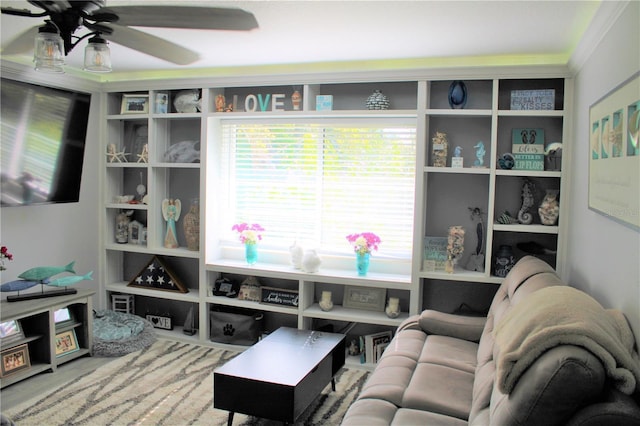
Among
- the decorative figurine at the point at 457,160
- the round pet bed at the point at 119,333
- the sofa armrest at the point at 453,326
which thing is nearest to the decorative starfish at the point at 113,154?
the round pet bed at the point at 119,333

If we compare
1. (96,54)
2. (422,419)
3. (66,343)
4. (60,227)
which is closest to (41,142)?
(60,227)

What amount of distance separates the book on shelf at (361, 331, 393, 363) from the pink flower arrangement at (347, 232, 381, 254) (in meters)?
0.67

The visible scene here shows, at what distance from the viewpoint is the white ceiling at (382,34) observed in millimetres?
2658

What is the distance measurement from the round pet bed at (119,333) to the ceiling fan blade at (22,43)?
7.62 ft

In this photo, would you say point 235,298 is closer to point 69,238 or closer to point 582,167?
point 69,238

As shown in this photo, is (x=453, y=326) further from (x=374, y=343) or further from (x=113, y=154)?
(x=113, y=154)


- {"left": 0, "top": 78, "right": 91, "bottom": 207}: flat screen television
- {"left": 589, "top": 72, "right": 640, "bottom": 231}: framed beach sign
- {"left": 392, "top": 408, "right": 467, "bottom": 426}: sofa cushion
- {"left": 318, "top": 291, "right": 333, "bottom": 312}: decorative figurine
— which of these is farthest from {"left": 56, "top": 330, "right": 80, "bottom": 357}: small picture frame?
{"left": 589, "top": 72, "right": 640, "bottom": 231}: framed beach sign

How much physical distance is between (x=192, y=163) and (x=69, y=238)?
1268mm

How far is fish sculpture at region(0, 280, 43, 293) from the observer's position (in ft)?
12.0

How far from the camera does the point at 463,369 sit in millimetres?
2838

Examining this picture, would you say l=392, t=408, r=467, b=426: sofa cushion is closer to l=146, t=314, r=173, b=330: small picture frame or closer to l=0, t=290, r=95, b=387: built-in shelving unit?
l=0, t=290, r=95, b=387: built-in shelving unit

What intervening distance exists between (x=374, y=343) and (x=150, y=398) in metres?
1.68

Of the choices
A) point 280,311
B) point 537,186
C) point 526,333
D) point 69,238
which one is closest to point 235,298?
point 280,311

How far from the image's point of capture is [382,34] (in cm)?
316
